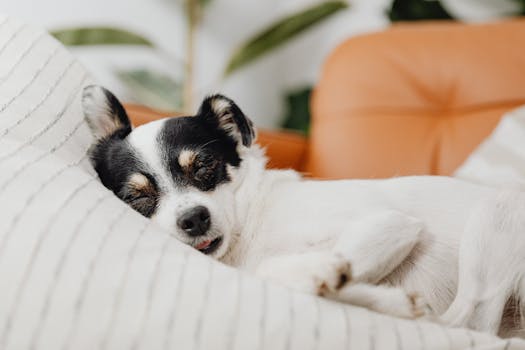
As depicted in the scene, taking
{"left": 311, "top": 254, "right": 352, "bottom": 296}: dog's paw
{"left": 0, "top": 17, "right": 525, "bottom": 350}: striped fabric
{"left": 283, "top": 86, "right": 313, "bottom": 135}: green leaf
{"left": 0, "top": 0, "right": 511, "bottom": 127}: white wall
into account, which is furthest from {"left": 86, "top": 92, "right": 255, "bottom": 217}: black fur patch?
{"left": 283, "top": 86, "right": 313, "bottom": 135}: green leaf

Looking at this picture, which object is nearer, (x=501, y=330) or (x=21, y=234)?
(x=21, y=234)

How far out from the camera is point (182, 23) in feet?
A: 9.61

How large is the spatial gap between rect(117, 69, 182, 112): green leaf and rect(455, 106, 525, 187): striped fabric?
57.5 inches

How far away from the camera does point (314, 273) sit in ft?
2.77

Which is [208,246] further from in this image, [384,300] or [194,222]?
[384,300]

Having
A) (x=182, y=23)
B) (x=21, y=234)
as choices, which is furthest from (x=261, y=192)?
(x=182, y=23)

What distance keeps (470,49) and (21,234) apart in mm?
1542

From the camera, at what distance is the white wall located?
261cm

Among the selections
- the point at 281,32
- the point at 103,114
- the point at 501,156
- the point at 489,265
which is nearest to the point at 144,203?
the point at 103,114

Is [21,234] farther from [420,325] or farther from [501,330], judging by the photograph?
[501,330]

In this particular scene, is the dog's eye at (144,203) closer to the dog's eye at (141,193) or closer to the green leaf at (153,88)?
the dog's eye at (141,193)

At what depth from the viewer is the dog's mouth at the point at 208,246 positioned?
1.14 meters

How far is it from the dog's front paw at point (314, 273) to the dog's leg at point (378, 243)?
55 millimetres

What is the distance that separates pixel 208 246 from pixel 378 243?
12.8 inches
